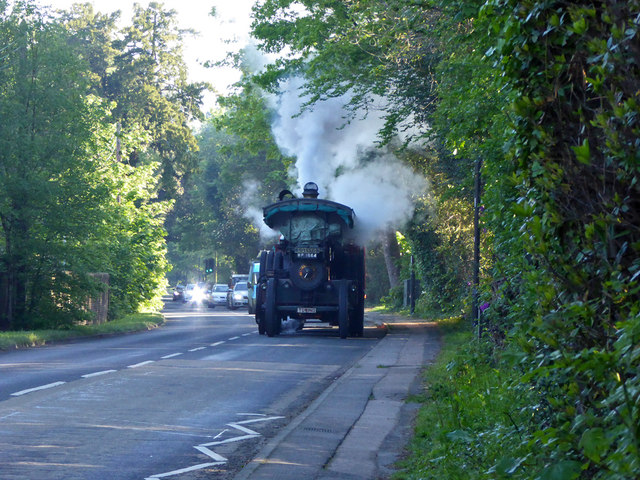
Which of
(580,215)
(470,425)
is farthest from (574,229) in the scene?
(470,425)

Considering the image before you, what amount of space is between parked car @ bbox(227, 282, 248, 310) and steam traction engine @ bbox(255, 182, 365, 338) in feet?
95.5

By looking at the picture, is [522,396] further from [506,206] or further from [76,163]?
[76,163]

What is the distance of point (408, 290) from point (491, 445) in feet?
120

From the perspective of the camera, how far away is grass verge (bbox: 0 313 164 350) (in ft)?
69.8

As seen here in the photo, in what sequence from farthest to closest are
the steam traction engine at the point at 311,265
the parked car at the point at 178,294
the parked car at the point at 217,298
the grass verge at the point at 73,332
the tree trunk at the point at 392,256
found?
the parked car at the point at 178,294
the parked car at the point at 217,298
the tree trunk at the point at 392,256
the steam traction engine at the point at 311,265
the grass verge at the point at 73,332

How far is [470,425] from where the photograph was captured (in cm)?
794

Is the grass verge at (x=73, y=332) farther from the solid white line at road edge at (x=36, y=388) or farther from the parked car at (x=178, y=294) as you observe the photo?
the parked car at (x=178, y=294)

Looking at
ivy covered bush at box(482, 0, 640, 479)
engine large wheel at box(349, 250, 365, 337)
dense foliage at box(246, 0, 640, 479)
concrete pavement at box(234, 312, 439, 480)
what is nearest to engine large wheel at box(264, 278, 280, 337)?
engine large wheel at box(349, 250, 365, 337)

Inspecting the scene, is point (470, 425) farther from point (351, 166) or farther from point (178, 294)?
point (178, 294)

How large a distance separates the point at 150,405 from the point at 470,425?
4.63m

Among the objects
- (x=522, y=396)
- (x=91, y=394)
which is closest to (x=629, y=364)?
(x=522, y=396)

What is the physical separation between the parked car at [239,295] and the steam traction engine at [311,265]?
29105 millimetres

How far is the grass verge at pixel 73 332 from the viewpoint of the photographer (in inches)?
837

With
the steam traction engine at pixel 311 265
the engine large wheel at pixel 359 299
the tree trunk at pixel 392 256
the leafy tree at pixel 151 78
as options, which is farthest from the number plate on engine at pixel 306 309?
the leafy tree at pixel 151 78
